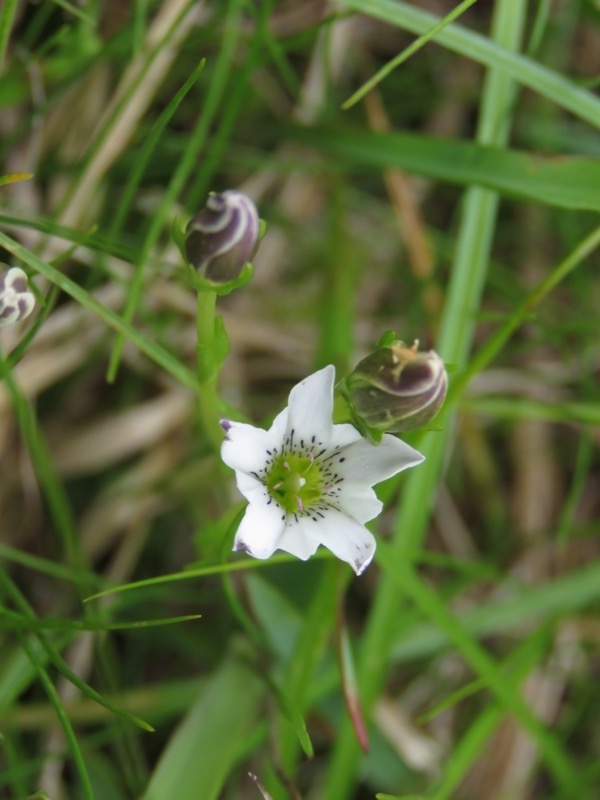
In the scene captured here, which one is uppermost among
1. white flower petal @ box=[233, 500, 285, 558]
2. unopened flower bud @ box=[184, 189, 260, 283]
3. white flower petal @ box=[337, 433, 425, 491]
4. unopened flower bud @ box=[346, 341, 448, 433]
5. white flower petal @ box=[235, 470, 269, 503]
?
unopened flower bud @ box=[184, 189, 260, 283]

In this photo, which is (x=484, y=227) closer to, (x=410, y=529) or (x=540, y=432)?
(x=410, y=529)

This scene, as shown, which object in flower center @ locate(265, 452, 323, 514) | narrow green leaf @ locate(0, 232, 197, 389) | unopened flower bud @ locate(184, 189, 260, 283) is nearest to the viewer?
unopened flower bud @ locate(184, 189, 260, 283)

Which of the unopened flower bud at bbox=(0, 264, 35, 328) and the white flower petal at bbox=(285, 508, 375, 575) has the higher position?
the unopened flower bud at bbox=(0, 264, 35, 328)

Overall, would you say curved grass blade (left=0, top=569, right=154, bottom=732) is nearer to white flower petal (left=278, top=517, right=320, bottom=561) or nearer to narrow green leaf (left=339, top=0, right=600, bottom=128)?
white flower petal (left=278, top=517, right=320, bottom=561)

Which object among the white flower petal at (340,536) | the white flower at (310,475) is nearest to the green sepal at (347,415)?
the white flower at (310,475)

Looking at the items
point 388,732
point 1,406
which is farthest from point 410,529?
point 1,406

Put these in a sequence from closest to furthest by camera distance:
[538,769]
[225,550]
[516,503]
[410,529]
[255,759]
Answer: [225,550] → [410,529] → [255,759] → [538,769] → [516,503]

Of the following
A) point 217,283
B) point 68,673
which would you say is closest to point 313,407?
point 217,283

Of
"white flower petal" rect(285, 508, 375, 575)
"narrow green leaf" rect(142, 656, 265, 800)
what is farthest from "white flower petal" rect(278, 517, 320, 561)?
"narrow green leaf" rect(142, 656, 265, 800)
